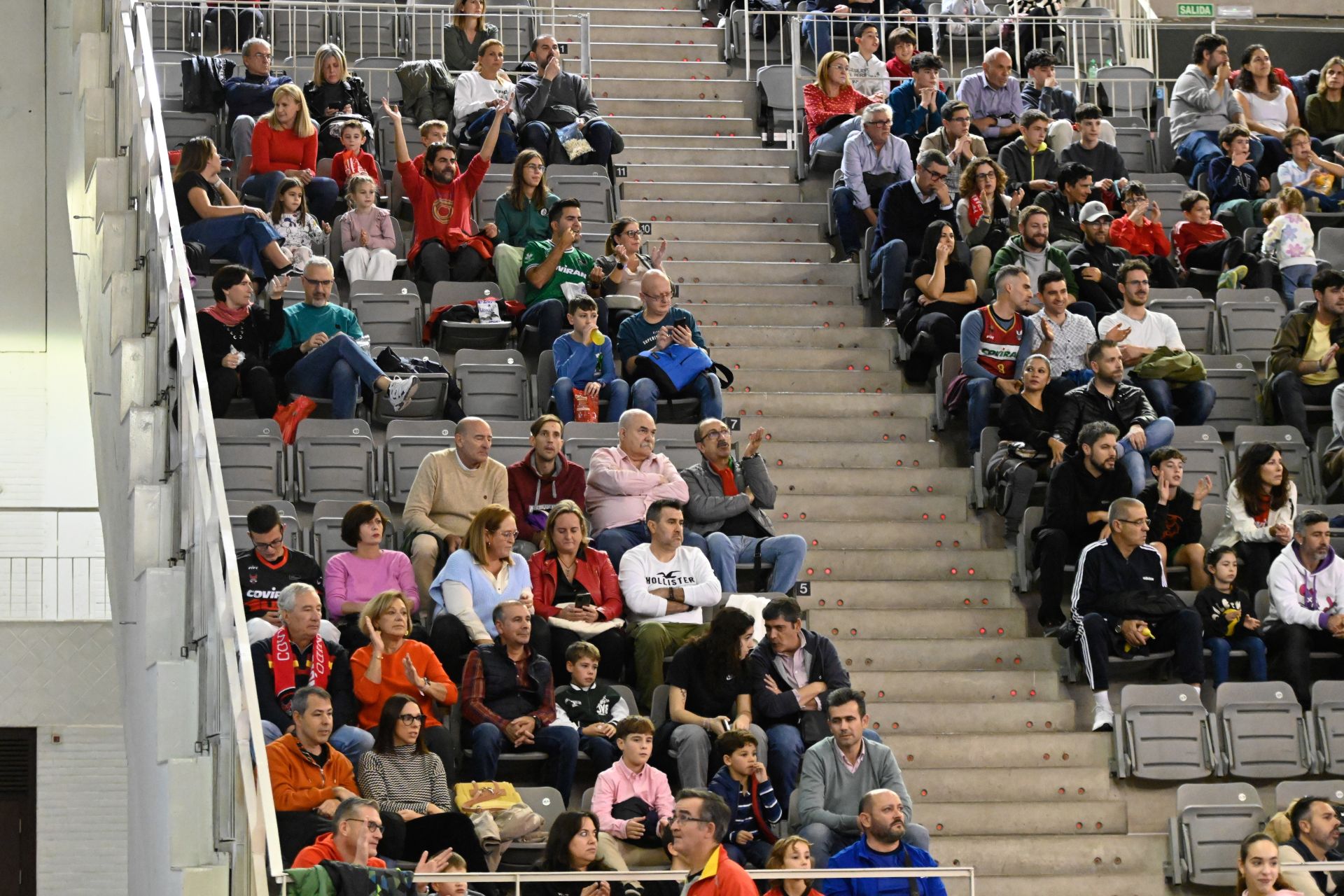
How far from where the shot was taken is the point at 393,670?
7688mm

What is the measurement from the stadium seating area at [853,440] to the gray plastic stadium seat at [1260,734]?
0.01 meters

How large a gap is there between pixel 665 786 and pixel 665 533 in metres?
1.28

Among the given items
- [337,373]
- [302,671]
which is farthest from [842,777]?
[337,373]

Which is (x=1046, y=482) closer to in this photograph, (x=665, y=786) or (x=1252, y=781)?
(x=1252, y=781)

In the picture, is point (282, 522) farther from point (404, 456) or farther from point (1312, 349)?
point (1312, 349)

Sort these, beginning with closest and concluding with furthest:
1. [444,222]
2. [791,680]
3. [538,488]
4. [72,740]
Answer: [791,680] → [538,488] → [444,222] → [72,740]

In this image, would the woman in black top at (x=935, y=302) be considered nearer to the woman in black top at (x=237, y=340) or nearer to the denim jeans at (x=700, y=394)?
the denim jeans at (x=700, y=394)

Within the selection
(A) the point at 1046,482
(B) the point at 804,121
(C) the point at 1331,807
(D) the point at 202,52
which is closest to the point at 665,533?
(A) the point at 1046,482

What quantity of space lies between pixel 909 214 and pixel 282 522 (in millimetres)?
Answer: 4146

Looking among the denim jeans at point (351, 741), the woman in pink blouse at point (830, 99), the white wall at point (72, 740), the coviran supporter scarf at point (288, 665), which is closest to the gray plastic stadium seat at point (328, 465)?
the coviran supporter scarf at point (288, 665)

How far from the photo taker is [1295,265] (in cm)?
1160

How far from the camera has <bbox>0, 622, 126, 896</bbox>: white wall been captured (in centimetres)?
1456

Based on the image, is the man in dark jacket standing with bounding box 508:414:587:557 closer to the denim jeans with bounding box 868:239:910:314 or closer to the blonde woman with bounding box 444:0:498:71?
the denim jeans with bounding box 868:239:910:314

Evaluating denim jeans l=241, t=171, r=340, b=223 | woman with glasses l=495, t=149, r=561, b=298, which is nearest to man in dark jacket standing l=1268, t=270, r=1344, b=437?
woman with glasses l=495, t=149, r=561, b=298
